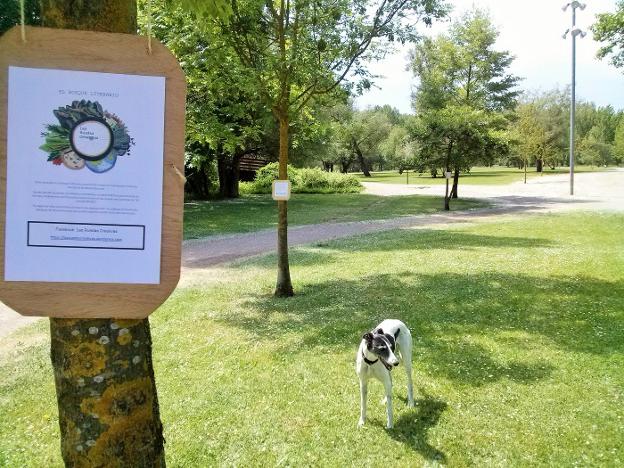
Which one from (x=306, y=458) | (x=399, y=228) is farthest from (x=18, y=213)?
(x=399, y=228)

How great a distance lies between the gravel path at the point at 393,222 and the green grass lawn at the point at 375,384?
2789 mm

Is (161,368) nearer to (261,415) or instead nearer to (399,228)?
(261,415)

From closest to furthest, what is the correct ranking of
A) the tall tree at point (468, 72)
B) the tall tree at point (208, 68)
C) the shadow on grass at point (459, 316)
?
1. the shadow on grass at point (459, 316)
2. the tall tree at point (208, 68)
3. the tall tree at point (468, 72)

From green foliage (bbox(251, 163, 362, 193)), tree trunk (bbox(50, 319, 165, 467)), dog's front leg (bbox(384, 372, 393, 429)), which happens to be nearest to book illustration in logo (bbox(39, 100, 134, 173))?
tree trunk (bbox(50, 319, 165, 467))

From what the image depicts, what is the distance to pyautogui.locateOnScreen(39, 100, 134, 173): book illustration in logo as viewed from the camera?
196cm

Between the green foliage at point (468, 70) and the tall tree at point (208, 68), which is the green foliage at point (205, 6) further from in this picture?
the green foliage at point (468, 70)

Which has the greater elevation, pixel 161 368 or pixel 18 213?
pixel 18 213

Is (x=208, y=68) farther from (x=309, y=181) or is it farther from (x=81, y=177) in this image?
(x=309, y=181)

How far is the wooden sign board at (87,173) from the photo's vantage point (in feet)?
6.37

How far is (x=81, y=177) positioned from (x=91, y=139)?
16 centimetres

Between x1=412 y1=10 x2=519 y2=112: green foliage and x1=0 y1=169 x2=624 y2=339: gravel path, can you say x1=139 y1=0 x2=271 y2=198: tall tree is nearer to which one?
x1=0 y1=169 x2=624 y2=339: gravel path

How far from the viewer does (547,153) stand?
69.1 metres

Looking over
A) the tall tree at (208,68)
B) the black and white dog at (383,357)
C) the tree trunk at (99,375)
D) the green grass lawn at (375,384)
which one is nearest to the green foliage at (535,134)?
the green grass lawn at (375,384)

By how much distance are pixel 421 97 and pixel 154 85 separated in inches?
1532
